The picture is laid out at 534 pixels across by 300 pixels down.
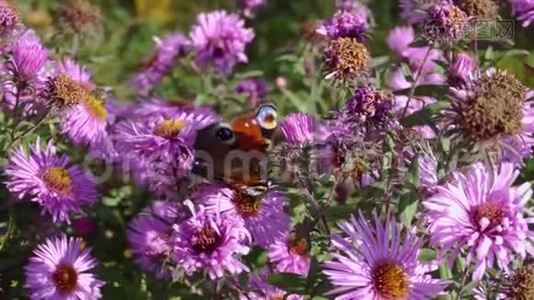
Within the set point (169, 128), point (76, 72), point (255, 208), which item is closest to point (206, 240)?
point (255, 208)

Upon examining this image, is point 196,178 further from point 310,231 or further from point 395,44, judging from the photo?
point 395,44

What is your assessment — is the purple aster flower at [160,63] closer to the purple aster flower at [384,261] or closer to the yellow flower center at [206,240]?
the yellow flower center at [206,240]

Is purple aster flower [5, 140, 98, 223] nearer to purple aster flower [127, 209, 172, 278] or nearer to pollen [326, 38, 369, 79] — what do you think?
purple aster flower [127, 209, 172, 278]

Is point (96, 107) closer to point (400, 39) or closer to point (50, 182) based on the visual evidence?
point (50, 182)

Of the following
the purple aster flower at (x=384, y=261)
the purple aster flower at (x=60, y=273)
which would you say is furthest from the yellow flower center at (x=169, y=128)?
the purple aster flower at (x=384, y=261)

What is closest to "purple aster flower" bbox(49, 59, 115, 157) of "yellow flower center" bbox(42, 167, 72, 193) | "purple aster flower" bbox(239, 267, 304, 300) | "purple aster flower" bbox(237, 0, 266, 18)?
"yellow flower center" bbox(42, 167, 72, 193)

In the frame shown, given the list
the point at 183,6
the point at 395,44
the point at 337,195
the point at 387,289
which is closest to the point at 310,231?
the point at 387,289
